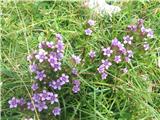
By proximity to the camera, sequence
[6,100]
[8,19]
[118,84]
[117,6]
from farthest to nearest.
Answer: [117,6] < [8,19] < [118,84] < [6,100]

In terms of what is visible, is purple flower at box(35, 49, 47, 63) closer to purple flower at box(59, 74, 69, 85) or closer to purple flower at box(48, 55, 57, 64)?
purple flower at box(48, 55, 57, 64)

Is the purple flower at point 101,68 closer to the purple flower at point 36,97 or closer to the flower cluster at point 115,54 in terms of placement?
the flower cluster at point 115,54

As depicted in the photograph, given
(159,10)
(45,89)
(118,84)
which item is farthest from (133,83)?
(159,10)

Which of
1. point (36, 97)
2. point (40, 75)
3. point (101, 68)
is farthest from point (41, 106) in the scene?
Result: point (101, 68)

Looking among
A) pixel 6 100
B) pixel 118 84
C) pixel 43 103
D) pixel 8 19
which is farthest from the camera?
pixel 8 19

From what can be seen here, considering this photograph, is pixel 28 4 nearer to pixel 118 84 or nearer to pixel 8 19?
pixel 8 19

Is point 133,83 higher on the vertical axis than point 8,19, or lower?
lower

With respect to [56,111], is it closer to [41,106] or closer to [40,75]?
[41,106]

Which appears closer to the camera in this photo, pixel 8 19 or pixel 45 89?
pixel 45 89

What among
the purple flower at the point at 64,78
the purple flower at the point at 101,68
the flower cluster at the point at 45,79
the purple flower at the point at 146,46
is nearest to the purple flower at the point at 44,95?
the flower cluster at the point at 45,79
